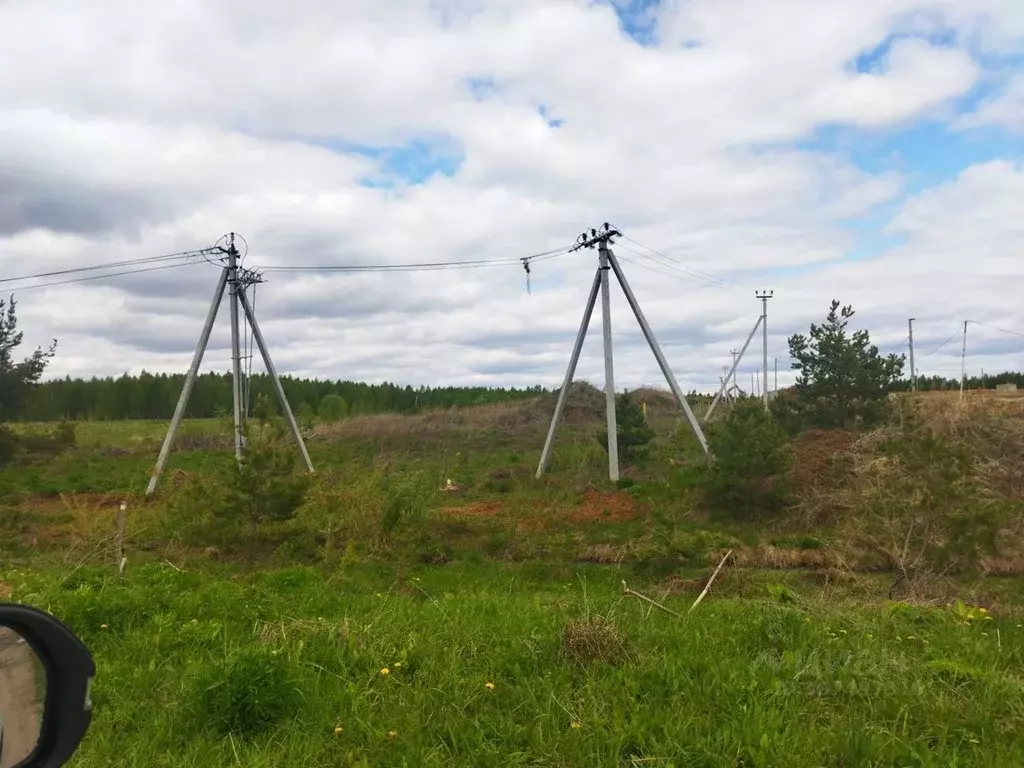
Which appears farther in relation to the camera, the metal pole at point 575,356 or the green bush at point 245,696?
the metal pole at point 575,356

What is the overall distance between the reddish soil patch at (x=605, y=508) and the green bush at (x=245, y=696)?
11.4m

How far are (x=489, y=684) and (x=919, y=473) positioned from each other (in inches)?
291

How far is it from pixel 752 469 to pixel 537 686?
11123mm

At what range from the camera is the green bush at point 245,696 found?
11.8ft

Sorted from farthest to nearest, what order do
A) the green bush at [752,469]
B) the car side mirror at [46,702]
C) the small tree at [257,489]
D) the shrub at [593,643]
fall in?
1. the green bush at [752,469]
2. the small tree at [257,489]
3. the shrub at [593,643]
4. the car side mirror at [46,702]

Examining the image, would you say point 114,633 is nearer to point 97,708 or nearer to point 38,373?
point 97,708

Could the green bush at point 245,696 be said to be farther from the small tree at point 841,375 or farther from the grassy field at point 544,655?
the small tree at point 841,375

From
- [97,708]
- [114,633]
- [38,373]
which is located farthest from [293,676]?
[38,373]

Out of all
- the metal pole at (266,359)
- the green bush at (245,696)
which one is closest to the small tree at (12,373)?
the metal pole at (266,359)

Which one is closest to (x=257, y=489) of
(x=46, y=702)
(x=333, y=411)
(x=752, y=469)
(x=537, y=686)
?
(x=537, y=686)

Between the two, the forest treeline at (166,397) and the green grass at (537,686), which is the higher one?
the forest treeline at (166,397)

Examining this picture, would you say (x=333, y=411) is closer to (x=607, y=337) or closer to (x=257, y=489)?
(x=607, y=337)

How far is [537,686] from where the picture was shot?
403cm

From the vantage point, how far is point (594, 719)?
357 centimetres
